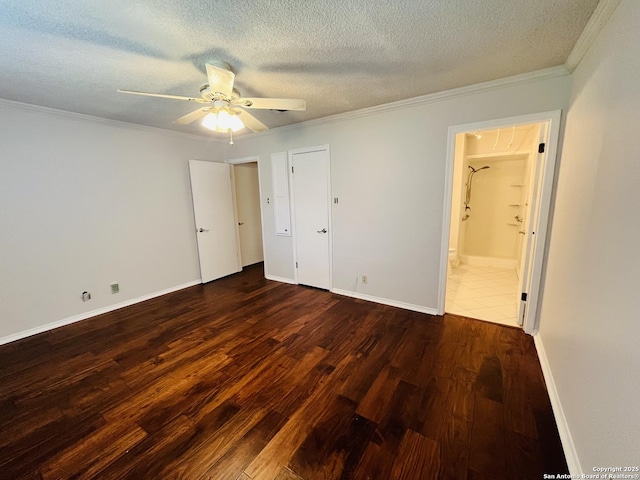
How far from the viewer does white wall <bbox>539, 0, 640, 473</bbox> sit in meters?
0.97

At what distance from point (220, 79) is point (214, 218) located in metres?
2.99

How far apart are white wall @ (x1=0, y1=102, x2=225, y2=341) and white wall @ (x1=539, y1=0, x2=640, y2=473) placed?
4546 millimetres

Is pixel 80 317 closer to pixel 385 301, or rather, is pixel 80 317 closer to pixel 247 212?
pixel 247 212

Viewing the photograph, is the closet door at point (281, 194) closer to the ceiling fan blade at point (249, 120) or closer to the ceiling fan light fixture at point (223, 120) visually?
the ceiling fan blade at point (249, 120)

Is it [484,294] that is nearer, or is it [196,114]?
[196,114]

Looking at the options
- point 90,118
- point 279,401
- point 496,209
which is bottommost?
point 279,401

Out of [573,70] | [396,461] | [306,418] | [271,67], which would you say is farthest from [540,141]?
[306,418]

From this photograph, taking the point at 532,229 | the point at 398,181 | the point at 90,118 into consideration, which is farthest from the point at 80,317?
the point at 532,229

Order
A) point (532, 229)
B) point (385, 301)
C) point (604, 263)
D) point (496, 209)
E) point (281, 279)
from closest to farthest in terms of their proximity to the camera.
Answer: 1. point (604, 263)
2. point (532, 229)
3. point (385, 301)
4. point (281, 279)
5. point (496, 209)

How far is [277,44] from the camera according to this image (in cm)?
172

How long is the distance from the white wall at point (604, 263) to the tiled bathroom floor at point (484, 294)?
1135 millimetres

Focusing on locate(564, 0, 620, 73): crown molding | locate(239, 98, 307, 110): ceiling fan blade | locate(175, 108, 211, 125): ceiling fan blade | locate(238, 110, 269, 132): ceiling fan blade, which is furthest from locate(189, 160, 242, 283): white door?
locate(564, 0, 620, 73): crown molding

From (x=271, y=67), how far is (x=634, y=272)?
7.98ft

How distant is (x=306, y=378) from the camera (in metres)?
1.99
